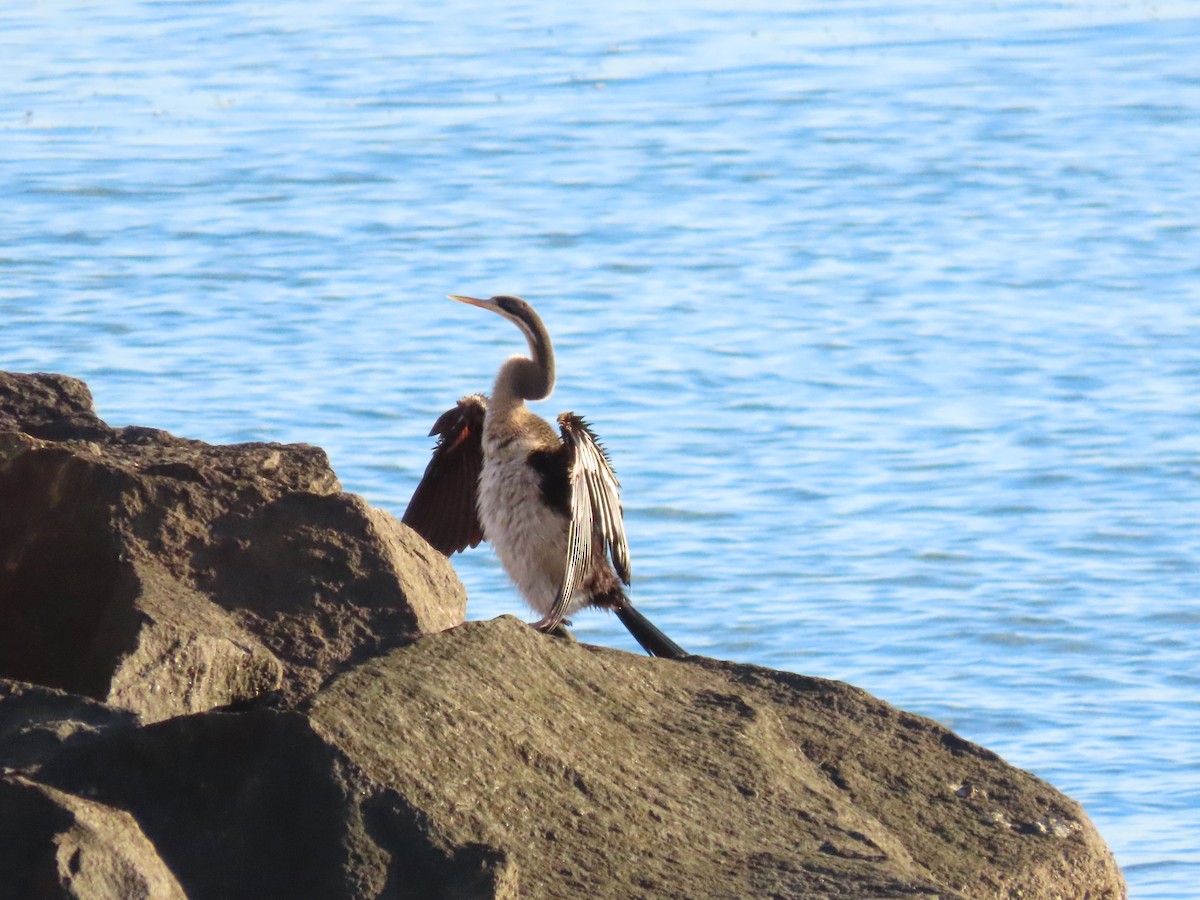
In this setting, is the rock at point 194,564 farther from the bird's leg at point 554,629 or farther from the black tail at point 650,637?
the black tail at point 650,637

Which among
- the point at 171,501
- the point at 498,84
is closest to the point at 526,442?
the point at 171,501

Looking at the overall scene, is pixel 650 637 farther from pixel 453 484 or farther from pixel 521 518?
pixel 453 484

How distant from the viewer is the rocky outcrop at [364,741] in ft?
9.15

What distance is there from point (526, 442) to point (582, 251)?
8.94 m

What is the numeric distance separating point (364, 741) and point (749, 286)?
10.8 m

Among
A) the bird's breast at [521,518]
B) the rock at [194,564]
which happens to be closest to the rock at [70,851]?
the rock at [194,564]

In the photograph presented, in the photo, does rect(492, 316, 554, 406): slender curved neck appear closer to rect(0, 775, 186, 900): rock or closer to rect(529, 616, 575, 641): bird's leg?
rect(529, 616, 575, 641): bird's leg

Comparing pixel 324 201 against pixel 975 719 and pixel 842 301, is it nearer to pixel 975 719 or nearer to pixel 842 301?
pixel 842 301

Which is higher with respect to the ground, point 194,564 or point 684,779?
point 194,564

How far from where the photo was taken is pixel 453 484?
5.89m

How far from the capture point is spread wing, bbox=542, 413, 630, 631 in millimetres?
5133

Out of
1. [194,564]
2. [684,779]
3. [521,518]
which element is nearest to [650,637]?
[521,518]

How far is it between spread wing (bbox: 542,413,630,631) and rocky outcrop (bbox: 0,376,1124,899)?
1066 millimetres

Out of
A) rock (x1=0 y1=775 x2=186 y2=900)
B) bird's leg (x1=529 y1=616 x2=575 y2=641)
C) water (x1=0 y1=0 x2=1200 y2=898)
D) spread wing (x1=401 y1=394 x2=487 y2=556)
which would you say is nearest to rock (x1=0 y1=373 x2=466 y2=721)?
bird's leg (x1=529 y1=616 x2=575 y2=641)
